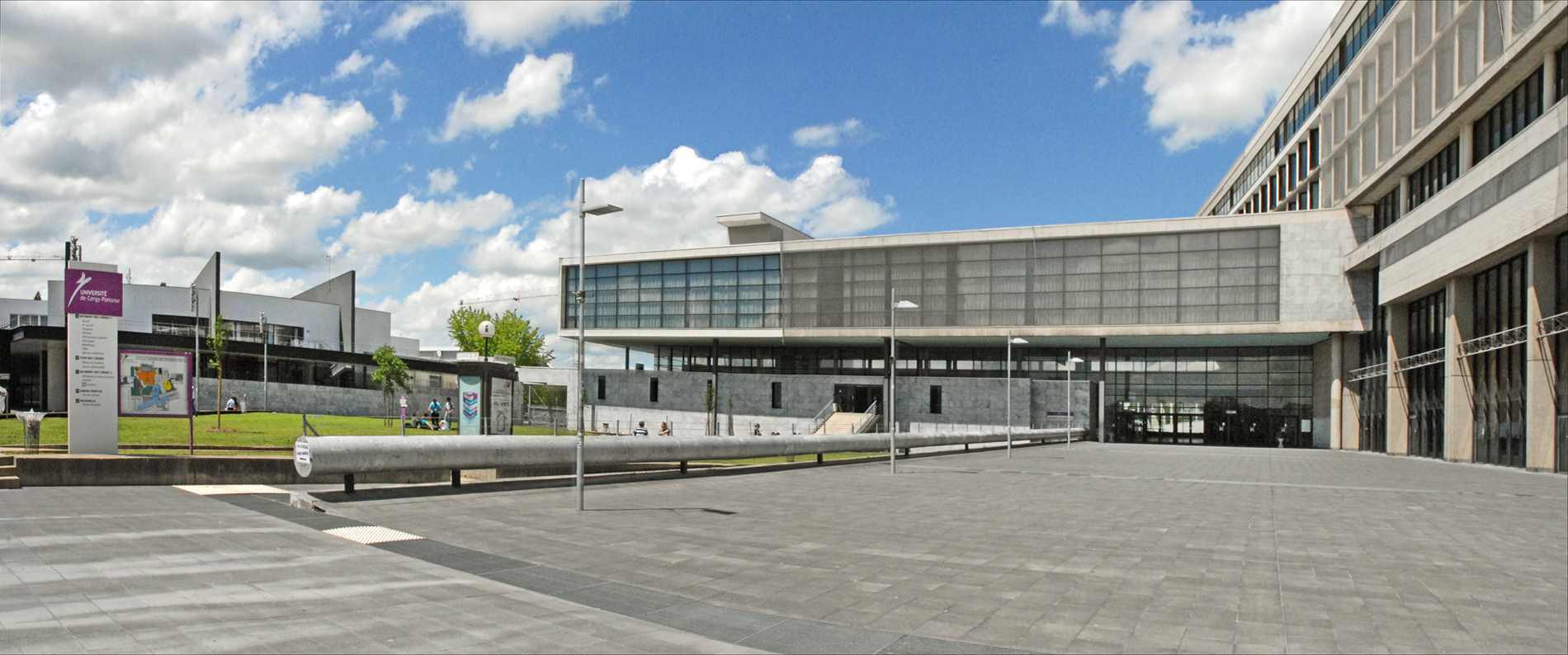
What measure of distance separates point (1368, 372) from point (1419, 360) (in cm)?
996

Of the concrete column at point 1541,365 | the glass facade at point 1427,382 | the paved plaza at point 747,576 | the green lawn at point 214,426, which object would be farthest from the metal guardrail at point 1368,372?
the green lawn at point 214,426

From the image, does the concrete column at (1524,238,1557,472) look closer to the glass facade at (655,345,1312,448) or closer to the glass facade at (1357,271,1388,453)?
the glass facade at (1357,271,1388,453)

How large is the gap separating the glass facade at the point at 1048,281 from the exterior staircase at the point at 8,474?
48.1 meters

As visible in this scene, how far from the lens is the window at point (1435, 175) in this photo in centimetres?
3916

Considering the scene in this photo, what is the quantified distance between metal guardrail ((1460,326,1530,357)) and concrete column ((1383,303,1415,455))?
10.2m

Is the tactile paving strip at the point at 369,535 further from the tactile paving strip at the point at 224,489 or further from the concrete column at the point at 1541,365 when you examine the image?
the concrete column at the point at 1541,365

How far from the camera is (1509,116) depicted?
111 feet

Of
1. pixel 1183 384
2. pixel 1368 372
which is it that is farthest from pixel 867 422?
pixel 1368 372

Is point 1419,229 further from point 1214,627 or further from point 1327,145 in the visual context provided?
point 1214,627

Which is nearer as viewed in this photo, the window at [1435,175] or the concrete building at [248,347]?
the window at [1435,175]

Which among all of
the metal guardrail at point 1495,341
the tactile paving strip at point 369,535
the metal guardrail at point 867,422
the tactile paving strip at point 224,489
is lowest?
the metal guardrail at point 867,422

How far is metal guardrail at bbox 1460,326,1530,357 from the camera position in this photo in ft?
107

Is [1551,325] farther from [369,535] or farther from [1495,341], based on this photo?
[369,535]

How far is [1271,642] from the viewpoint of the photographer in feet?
21.2
